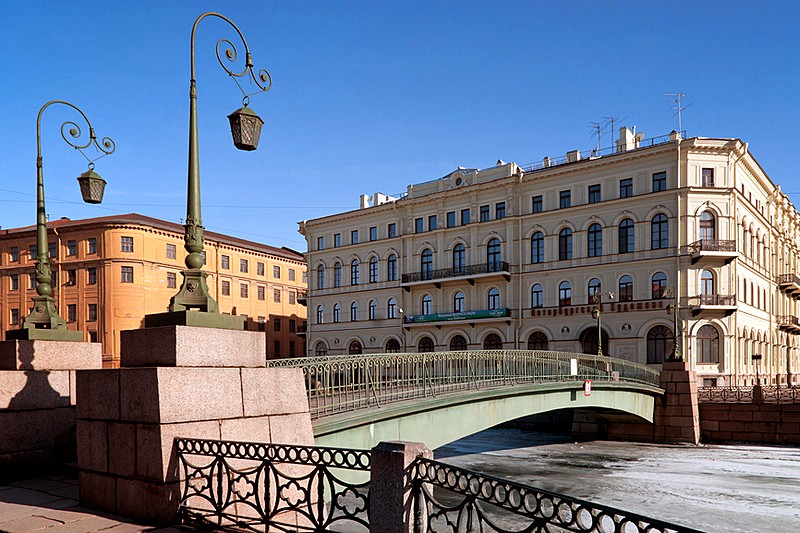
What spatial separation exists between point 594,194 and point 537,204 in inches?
153

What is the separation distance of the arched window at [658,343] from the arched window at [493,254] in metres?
10.9

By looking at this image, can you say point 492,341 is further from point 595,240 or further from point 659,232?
point 659,232

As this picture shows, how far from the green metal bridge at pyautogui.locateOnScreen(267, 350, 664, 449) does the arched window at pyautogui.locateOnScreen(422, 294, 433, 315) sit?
23.3 m

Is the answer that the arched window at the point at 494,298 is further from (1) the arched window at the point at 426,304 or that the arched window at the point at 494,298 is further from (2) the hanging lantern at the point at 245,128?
(2) the hanging lantern at the point at 245,128

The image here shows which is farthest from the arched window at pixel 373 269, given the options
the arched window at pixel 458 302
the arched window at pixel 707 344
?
the arched window at pixel 707 344

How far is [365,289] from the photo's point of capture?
50.4 meters

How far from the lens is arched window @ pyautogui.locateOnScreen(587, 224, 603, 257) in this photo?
3903 centimetres

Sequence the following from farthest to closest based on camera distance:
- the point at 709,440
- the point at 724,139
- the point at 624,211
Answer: the point at 624,211 → the point at 724,139 → the point at 709,440

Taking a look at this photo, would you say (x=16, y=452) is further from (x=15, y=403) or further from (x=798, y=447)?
(x=798, y=447)

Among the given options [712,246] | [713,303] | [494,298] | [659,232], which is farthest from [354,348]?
[712,246]

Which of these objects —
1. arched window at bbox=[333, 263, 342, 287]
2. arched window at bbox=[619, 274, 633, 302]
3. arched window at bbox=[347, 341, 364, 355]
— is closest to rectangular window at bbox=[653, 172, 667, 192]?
arched window at bbox=[619, 274, 633, 302]

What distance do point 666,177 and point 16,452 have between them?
1384 inches

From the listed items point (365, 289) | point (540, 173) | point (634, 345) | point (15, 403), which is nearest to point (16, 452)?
point (15, 403)

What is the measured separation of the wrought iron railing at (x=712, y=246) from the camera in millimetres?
34938
